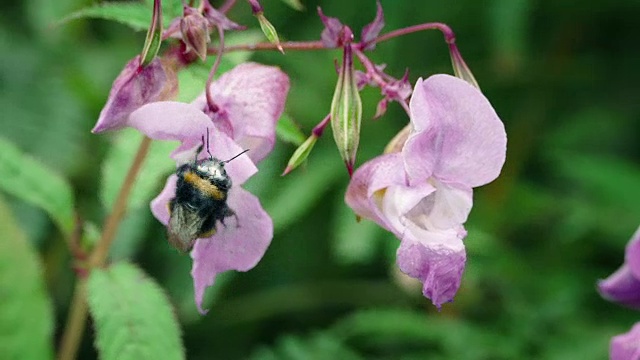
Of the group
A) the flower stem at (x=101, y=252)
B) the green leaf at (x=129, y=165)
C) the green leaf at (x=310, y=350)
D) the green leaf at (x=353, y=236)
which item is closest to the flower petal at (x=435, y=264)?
the flower stem at (x=101, y=252)

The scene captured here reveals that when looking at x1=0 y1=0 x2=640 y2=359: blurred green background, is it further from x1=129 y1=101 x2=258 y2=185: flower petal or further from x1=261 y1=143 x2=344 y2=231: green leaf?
x1=129 y1=101 x2=258 y2=185: flower petal

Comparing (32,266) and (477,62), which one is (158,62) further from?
(477,62)

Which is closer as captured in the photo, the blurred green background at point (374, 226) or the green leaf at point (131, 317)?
the green leaf at point (131, 317)

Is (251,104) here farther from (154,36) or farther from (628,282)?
(628,282)

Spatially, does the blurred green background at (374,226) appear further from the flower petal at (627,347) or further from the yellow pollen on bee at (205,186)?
the yellow pollen on bee at (205,186)

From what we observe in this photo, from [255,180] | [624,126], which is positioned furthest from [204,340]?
[624,126]

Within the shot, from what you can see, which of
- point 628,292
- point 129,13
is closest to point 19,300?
point 129,13
